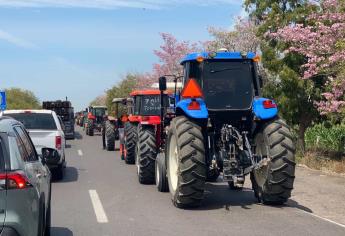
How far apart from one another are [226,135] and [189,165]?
997 millimetres

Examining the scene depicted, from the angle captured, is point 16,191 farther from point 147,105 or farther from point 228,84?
point 147,105

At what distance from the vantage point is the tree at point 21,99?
11319 centimetres

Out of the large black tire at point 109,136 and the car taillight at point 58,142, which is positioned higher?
the car taillight at point 58,142

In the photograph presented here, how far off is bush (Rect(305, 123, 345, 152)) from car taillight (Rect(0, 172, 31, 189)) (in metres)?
18.9

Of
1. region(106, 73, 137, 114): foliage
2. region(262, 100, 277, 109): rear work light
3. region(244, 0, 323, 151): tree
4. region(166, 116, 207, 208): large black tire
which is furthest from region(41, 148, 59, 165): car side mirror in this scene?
region(106, 73, 137, 114): foliage

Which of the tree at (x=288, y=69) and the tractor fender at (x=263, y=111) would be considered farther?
the tree at (x=288, y=69)

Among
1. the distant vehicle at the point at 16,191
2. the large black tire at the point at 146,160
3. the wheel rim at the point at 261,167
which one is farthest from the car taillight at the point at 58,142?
the distant vehicle at the point at 16,191

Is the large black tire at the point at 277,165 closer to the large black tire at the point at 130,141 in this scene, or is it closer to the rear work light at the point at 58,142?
the rear work light at the point at 58,142

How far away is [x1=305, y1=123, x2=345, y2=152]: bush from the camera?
23.4 m

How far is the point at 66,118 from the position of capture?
38156 mm

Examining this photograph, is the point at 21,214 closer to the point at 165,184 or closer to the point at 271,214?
the point at 271,214

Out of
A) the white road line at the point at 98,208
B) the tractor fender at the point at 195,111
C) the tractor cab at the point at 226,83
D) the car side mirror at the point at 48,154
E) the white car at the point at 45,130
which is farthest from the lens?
the white car at the point at 45,130

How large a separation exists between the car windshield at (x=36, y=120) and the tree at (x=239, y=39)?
17506 mm

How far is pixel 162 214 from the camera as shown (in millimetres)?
9625
